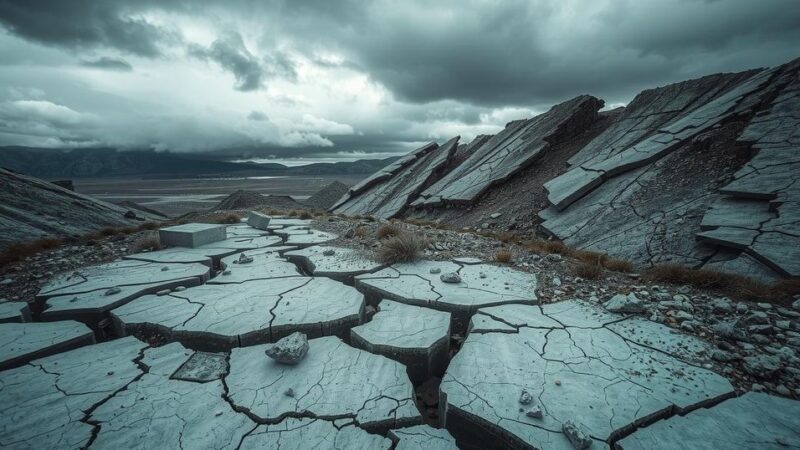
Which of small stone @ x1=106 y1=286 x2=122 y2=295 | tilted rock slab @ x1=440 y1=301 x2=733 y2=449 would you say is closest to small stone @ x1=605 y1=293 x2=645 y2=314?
tilted rock slab @ x1=440 y1=301 x2=733 y2=449

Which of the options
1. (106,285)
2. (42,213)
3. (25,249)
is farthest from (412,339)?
(42,213)

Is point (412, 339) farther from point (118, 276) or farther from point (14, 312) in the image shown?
point (118, 276)

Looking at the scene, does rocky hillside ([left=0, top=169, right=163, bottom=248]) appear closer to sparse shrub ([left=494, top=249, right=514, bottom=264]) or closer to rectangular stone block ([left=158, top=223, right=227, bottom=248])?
rectangular stone block ([left=158, top=223, right=227, bottom=248])

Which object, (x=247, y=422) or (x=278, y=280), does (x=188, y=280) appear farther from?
(x=247, y=422)

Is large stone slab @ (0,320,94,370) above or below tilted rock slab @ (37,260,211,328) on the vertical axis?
below

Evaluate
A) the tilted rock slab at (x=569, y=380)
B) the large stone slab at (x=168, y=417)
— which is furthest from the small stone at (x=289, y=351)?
the tilted rock slab at (x=569, y=380)
